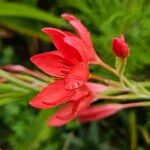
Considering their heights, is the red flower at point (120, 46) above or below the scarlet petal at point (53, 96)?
above

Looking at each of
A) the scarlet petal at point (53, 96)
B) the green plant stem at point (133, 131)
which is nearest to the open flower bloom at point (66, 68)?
the scarlet petal at point (53, 96)

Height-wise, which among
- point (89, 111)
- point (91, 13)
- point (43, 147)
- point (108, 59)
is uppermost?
point (91, 13)

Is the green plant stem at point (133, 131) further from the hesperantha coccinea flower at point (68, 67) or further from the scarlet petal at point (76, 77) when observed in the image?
the scarlet petal at point (76, 77)

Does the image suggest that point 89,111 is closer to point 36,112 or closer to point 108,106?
point 108,106

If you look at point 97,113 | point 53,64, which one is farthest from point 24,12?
point 53,64

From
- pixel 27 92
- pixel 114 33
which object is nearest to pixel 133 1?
pixel 114 33
